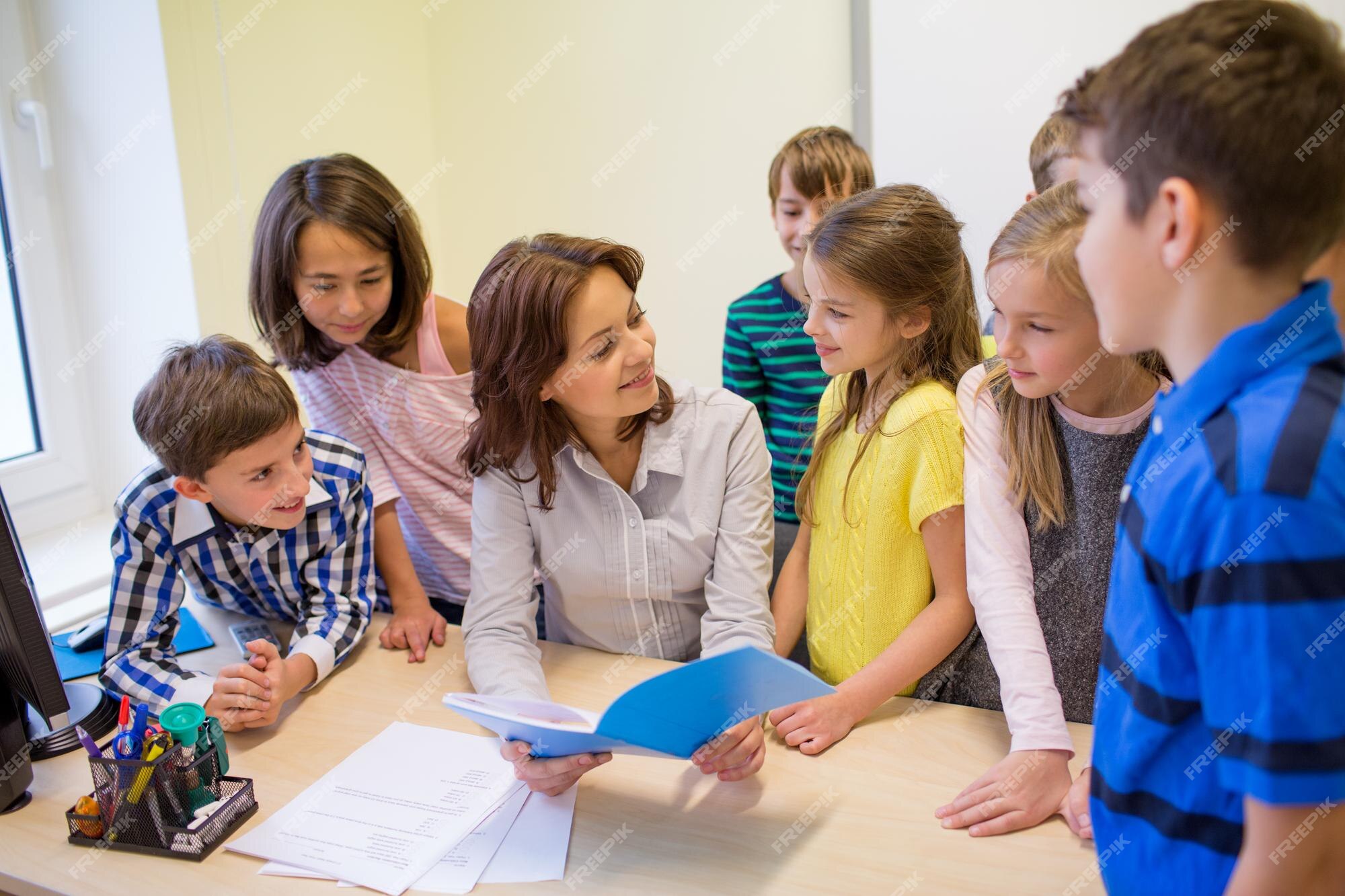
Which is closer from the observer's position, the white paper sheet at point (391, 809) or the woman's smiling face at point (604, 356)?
the white paper sheet at point (391, 809)

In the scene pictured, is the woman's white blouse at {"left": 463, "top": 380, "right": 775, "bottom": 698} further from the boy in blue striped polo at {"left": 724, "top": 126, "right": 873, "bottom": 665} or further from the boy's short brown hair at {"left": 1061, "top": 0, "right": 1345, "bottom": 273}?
the boy's short brown hair at {"left": 1061, "top": 0, "right": 1345, "bottom": 273}

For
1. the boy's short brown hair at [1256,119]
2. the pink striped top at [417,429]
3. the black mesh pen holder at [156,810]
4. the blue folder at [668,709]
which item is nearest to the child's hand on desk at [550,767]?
the blue folder at [668,709]

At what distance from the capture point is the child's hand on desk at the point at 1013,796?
99 cm

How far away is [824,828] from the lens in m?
1.02

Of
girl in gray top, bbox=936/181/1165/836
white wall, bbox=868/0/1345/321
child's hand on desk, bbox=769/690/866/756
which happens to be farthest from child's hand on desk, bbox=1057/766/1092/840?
white wall, bbox=868/0/1345/321

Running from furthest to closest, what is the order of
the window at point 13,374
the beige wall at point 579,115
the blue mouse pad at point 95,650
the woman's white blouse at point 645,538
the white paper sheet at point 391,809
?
the beige wall at point 579,115
the window at point 13,374
the blue mouse pad at point 95,650
the woman's white blouse at point 645,538
the white paper sheet at point 391,809

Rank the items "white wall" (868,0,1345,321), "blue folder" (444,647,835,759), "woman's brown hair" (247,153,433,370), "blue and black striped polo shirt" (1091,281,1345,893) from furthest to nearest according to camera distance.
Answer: "white wall" (868,0,1345,321) → "woman's brown hair" (247,153,433,370) → "blue folder" (444,647,835,759) → "blue and black striped polo shirt" (1091,281,1345,893)

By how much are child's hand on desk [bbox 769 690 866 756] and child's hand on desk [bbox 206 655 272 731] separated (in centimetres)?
64

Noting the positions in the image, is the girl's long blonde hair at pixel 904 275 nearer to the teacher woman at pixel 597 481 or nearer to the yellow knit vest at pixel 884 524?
the yellow knit vest at pixel 884 524

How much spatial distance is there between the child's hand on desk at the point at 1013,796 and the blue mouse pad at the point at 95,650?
3.66 ft

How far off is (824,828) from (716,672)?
243mm

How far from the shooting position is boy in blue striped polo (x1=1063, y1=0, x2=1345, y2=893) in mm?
593

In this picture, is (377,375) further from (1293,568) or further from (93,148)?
(1293,568)

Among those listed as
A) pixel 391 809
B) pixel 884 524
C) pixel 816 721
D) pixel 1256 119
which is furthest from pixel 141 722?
pixel 1256 119
